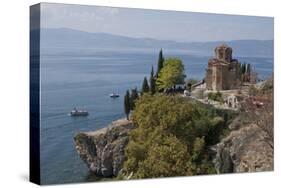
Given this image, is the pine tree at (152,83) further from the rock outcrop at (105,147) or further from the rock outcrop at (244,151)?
the rock outcrop at (244,151)

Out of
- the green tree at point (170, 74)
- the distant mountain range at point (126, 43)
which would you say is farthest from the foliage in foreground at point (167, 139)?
the distant mountain range at point (126, 43)

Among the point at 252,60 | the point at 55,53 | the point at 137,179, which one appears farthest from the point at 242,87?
the point at 55,53

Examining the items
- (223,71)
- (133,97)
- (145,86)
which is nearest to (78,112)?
(133,97)

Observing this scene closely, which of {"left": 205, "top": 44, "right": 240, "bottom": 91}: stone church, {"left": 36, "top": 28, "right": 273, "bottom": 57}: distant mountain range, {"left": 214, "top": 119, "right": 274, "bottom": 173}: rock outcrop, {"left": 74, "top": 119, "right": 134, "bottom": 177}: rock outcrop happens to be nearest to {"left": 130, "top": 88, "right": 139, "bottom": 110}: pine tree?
{"left": 74, "top": 119, "right": 134, "bottom": 177}: rock outcrop

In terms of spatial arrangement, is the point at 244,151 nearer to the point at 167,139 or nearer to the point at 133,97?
the point at 167,139

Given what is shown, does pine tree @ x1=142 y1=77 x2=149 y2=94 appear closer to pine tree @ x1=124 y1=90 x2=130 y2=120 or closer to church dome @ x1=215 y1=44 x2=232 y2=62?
pine tree @ x1=124 y1=90 x2=130 y2=120

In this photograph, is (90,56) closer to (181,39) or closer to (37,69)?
(37,69)
